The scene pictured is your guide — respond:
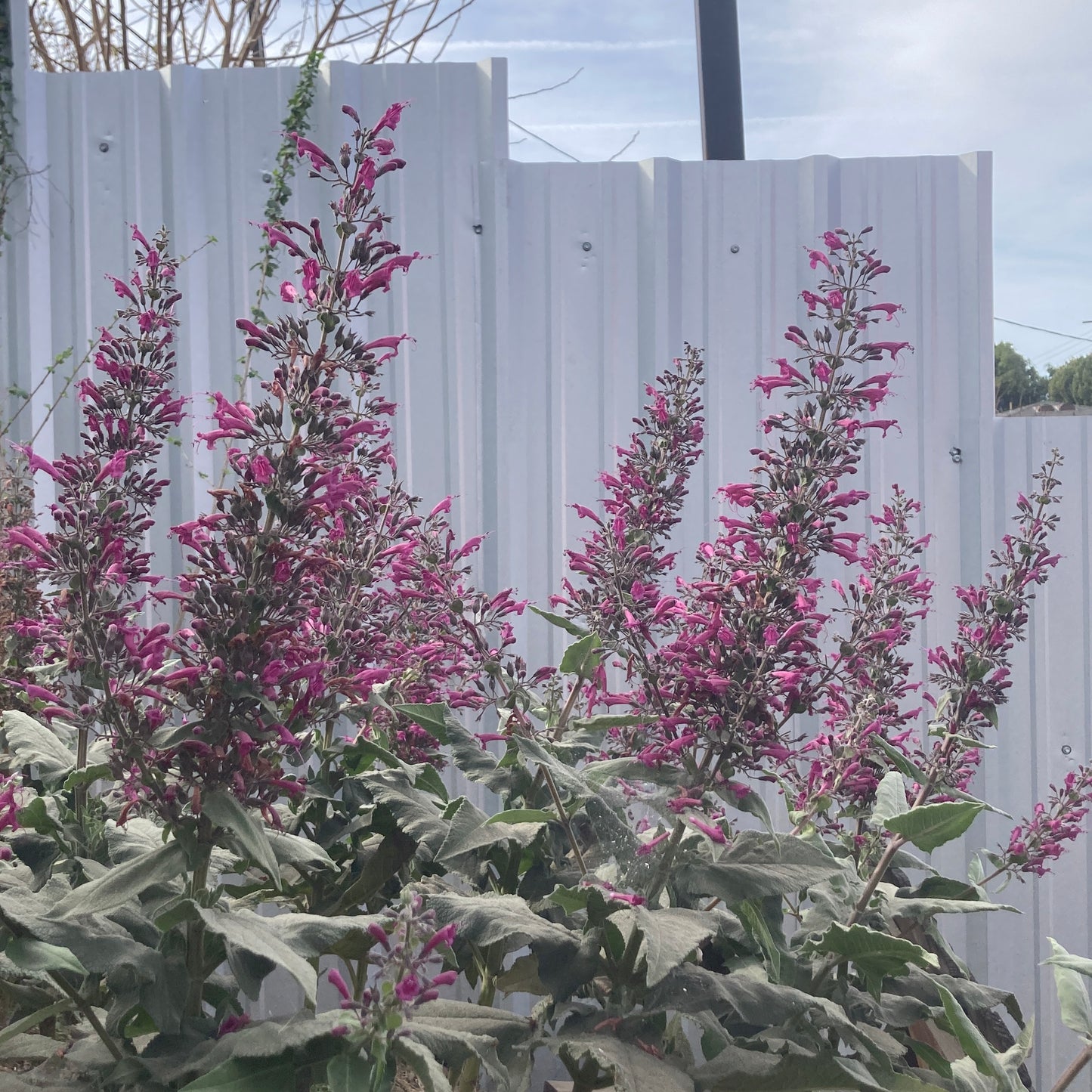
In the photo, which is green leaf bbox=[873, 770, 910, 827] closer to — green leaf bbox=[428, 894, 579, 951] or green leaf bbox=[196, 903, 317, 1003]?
green leaf bbox=[428, 894, 579, 951]

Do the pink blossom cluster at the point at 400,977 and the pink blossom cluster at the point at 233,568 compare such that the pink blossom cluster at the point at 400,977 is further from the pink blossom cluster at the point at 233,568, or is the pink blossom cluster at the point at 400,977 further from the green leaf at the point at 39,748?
the green leaf at the point at 39,748

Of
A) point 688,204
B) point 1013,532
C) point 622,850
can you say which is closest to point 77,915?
point 622,850

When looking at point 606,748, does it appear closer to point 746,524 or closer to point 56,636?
point 746,524

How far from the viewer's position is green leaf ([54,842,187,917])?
1.01 metres

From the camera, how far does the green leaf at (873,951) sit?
128cm

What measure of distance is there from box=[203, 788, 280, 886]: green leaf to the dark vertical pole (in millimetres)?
2905

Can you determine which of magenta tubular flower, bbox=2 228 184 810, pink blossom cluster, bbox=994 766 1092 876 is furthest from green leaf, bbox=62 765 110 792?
pink blossom cluster, bbox=994 766 1092 876

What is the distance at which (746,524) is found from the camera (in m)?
1.31

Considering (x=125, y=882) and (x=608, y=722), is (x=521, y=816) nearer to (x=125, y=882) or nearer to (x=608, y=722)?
(x=608, y=722)

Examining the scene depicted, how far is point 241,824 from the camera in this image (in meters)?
1.00

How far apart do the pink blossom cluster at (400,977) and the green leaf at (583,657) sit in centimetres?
58

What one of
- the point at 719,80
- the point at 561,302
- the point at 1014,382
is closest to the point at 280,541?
the point at 561,302

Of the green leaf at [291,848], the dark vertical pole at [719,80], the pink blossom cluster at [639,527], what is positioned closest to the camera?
the green leaf at [291,848]

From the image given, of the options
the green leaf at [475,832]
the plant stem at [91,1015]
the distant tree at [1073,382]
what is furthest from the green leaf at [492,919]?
the distant tree at [1073,382]
